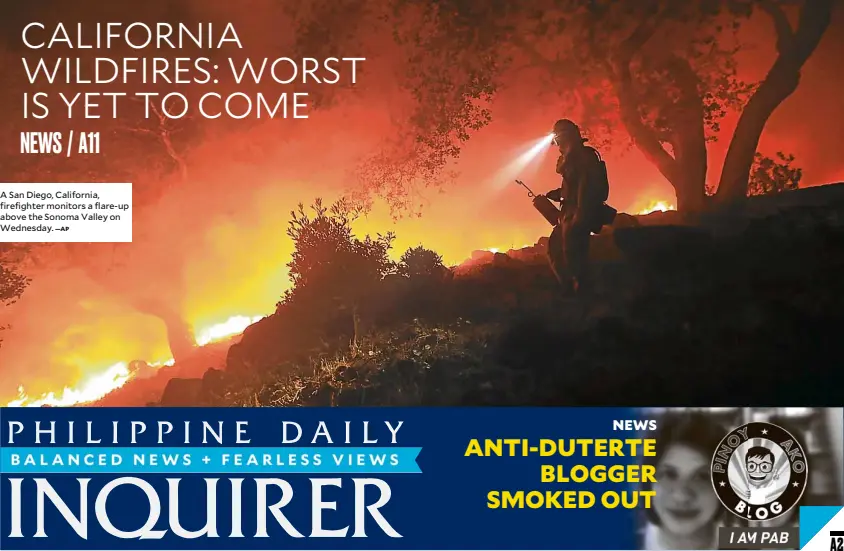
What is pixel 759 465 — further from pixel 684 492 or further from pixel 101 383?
pixel 101 383

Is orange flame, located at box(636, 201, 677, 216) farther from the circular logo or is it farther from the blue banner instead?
the circular logo

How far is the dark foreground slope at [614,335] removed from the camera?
71.3 inches

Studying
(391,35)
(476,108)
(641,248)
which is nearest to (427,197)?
(476,108)

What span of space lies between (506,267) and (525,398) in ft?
1.55

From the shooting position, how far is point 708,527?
1.83 m

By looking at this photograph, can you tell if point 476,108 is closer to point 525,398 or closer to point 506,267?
point 506,267

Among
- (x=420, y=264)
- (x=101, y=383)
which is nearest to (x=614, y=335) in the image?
(x=420, y=264)

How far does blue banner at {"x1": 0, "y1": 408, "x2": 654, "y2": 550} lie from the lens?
5.87 ft
